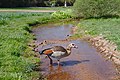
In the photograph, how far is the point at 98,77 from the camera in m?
11.8

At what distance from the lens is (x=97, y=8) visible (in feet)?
121

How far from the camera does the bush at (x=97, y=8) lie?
36.6 meters

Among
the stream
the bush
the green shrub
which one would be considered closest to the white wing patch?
the stream

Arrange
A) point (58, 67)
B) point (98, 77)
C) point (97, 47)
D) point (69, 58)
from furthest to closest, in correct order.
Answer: point (97, 47) < point (69, 58) < point (58, 67) < point (98, 77)

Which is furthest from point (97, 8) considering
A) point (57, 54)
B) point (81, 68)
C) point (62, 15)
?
point (57, 54)

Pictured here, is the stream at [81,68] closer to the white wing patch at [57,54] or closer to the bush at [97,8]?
the white wing patch at [57,54]

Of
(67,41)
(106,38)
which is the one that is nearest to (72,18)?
(67,41)

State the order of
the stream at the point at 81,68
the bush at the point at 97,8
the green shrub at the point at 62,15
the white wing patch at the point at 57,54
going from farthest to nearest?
1. the green shrub at the point at 62,15
2. the bush at the point at 97,8
3. the white wing patch at the point at 57,54
4. the stream at the point at 81,68

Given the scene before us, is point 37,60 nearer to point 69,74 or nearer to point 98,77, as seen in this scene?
point 69,74

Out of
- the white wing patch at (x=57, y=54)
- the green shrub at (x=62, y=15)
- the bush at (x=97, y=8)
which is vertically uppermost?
the white wing patch at (x=57, y=54)

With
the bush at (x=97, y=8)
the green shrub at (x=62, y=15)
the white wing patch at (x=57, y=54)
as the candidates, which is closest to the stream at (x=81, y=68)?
the white wing patch at (x=57, y=54)

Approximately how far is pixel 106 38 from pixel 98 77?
6701mm

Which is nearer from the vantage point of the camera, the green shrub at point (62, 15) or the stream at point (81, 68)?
the stream at point (81, 68)

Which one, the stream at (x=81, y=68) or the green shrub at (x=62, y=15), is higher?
the stream at (x=81, y=68)
